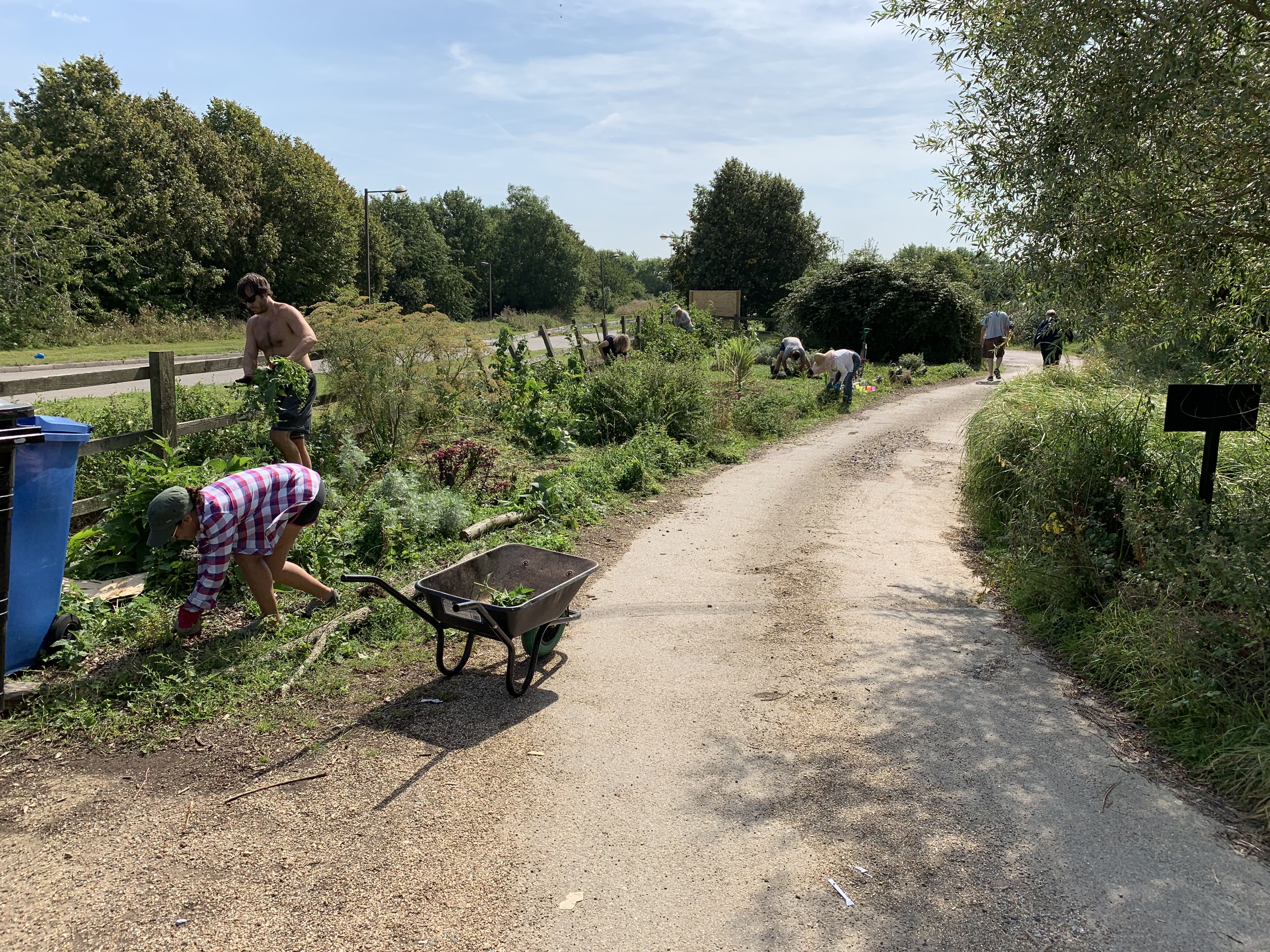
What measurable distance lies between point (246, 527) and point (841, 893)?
3.73m

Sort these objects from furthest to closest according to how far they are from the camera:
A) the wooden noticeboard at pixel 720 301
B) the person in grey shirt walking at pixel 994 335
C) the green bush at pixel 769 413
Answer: the wooden noticeboard at pixel 720 301 < the person in grey shirt walking at pixel 994 335 < the green bush at pixel 769 413

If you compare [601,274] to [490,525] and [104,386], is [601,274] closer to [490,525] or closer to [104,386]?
[104,386]

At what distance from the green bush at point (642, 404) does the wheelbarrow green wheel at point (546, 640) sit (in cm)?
673

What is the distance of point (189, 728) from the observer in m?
4.12

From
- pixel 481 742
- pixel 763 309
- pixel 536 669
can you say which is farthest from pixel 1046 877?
pixel 763 309

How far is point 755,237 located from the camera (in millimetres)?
49750

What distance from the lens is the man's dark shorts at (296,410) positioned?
7.09 m

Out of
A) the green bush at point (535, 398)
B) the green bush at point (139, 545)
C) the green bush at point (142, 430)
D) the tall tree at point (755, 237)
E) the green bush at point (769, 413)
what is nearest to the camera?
the green bush at point (139, 545)

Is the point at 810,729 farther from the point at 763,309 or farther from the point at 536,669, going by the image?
the point at 763,309

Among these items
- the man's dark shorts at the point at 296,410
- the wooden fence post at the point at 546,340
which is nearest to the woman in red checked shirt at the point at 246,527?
the man's dark shorts at the point at 296,410

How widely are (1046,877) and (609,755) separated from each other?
193 centimetres

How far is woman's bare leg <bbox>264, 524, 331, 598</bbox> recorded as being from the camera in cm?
516

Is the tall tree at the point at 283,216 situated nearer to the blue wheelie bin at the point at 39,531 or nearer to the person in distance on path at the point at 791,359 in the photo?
the person in distance on path at the point at 791,359

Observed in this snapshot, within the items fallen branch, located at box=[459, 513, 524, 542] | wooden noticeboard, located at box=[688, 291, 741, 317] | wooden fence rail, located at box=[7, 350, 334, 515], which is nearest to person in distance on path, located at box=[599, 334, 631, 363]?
fallen branch, located at box=[459, 513, 524, 542]
